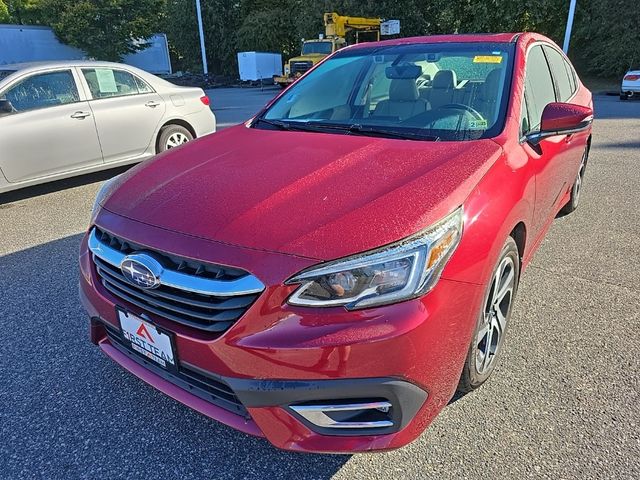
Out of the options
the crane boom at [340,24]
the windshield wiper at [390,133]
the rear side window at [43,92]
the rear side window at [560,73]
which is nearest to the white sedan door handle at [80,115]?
the rear side window at [43,92]

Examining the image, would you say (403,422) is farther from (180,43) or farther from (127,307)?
(180,43)

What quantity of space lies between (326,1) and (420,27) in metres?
6.03

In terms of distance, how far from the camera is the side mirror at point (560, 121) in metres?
2.54

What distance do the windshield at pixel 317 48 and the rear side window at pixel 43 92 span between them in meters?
19.4

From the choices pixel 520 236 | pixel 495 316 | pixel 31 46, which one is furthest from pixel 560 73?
pixel 31 46

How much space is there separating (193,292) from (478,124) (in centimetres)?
172

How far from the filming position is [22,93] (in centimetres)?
539

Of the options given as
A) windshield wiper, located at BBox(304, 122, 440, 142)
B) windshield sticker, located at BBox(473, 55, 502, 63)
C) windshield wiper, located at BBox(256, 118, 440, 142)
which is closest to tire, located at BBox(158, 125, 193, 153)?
windshield wiper, located at BBox(256, 118, 440, 142)

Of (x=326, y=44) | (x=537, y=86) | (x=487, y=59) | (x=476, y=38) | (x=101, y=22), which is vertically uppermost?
(x=101, y=22)

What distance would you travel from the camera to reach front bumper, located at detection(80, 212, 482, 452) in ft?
5.20

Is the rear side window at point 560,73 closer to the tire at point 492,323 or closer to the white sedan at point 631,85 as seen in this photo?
the tire at point 492,323

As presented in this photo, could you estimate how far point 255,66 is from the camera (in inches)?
1193

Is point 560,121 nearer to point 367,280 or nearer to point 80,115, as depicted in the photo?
point 367,280

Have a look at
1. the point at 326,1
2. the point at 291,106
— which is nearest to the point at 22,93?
the point at 291,106
